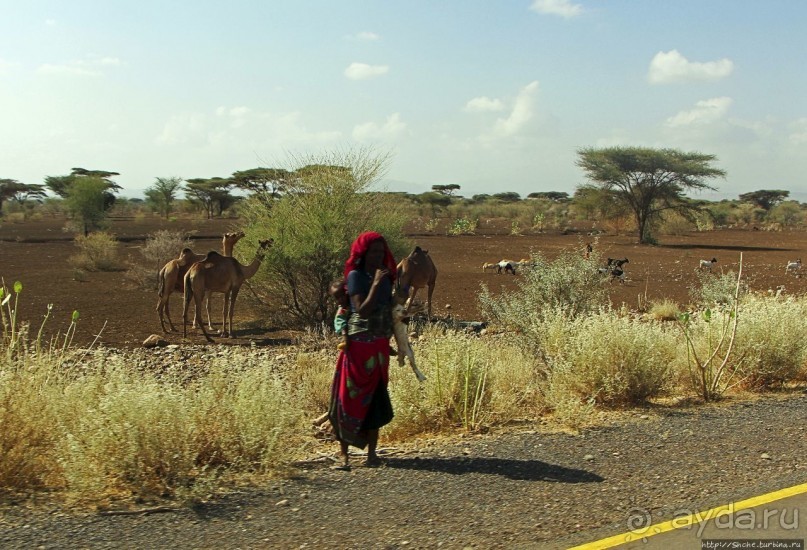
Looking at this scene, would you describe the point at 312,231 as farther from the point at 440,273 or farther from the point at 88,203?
the point at 88,203

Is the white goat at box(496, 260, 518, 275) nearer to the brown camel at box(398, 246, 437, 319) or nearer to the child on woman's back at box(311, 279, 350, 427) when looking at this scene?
the brown camel at box(398, 246, 437, 319)

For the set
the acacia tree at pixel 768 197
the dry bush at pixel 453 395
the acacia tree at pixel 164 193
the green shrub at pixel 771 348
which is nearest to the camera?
the dry bush at pixel 453 395

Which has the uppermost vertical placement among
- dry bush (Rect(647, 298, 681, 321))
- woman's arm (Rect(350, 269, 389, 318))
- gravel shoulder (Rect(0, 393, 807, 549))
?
woman's arm (Rect(350, 269, 389, 318))

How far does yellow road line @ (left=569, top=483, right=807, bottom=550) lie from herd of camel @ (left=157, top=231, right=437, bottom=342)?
983 cm

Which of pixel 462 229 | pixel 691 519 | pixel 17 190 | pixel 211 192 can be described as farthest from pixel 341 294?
pixel 17 190

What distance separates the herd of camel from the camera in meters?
15.6

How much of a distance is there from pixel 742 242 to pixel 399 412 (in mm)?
46298

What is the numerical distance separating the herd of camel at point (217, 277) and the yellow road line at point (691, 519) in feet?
32.3

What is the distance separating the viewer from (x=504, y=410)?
7871mm

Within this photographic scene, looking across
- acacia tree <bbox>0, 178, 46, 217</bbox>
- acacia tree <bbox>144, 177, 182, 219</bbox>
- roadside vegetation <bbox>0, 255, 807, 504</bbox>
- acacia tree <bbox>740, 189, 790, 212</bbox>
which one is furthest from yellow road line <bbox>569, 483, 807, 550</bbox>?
acacia tree <bbox>740, 189, 790, 212</bbox>

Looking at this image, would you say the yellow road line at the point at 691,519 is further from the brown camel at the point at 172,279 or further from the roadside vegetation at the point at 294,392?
the brown camel at the point at 172,279

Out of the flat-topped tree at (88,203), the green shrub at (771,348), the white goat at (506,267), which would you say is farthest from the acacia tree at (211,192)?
the green shrub at (771,348)

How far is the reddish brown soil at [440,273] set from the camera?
17531 mm

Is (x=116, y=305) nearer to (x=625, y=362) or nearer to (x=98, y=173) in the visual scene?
(x=625, y=362)
